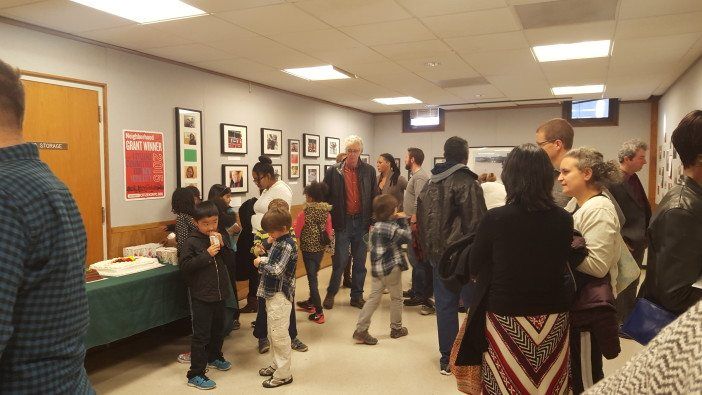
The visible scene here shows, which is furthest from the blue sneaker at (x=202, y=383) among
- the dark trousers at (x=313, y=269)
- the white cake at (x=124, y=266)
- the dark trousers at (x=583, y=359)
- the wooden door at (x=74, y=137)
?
the dark trousers at (x=583, y=359)

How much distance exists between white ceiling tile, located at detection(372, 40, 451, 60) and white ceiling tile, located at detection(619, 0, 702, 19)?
57.6 inches

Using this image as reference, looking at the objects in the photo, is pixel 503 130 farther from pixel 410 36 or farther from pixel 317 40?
pixel 317 40

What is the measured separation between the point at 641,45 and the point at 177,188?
188 inches

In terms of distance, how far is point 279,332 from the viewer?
312 centimetres

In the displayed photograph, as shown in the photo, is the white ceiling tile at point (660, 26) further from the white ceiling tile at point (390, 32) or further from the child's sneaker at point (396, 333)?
the child's sneaker at point (396, 333)

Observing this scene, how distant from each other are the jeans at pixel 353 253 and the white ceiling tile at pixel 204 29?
7.02 feet

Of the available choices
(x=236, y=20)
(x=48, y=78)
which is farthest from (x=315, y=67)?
(x=48, y=78)

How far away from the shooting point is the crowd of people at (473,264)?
1.03 m

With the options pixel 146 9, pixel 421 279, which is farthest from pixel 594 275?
pixel 146 9

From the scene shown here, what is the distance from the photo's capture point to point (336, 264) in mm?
4855

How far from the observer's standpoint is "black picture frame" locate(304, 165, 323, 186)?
24.1ft

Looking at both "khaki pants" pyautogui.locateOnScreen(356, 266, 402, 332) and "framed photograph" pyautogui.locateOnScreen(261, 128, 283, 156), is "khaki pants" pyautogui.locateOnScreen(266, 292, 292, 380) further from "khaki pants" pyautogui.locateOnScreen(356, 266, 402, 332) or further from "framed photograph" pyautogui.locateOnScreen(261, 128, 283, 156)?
"framed photograph" pyautogui.locateOnScreen(261, 128, 283, 156)

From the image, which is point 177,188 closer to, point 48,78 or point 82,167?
point 82,167

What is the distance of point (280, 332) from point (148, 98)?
287cm
